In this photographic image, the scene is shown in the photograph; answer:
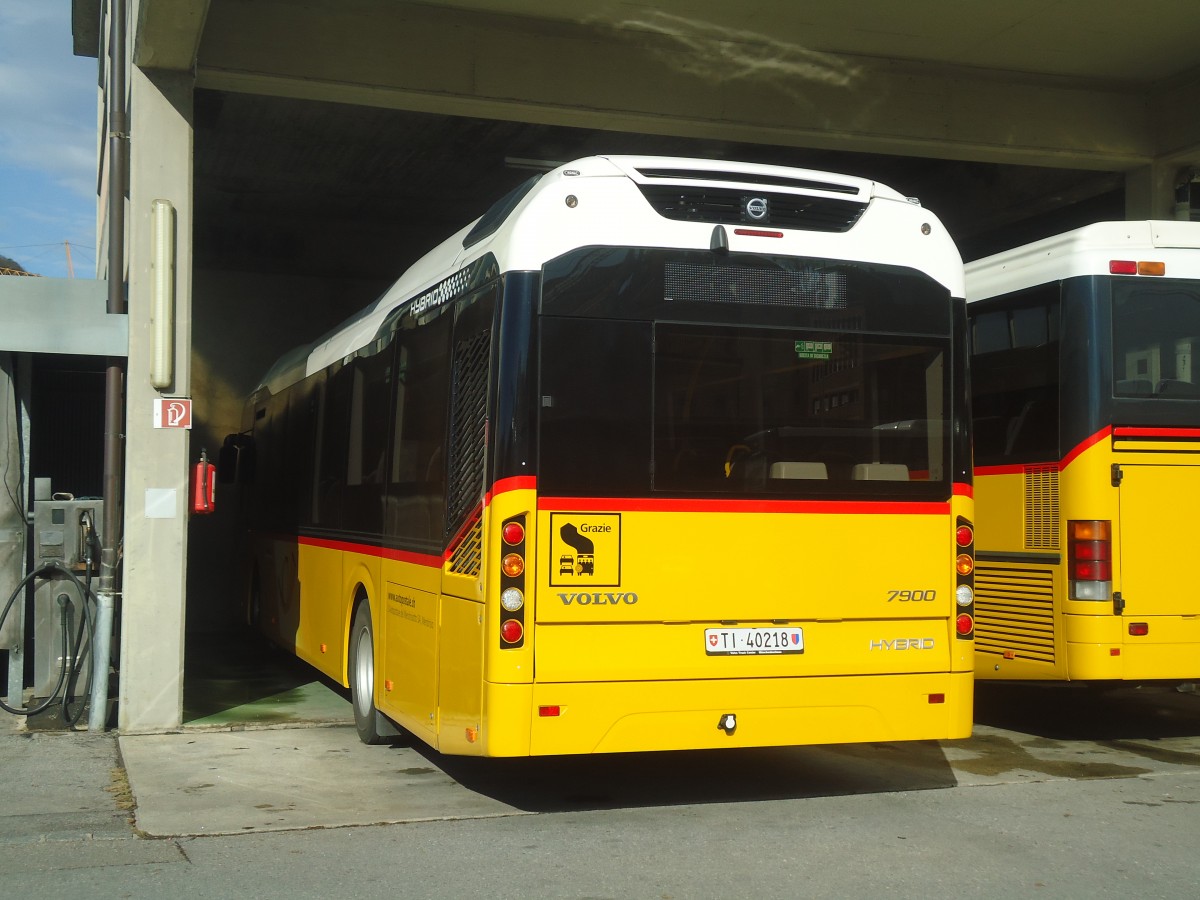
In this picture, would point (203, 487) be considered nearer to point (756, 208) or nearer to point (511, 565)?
point (511, 565)

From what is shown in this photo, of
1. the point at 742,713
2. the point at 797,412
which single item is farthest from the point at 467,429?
the point at 742,713

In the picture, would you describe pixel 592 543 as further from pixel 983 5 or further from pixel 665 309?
pixel 983 5

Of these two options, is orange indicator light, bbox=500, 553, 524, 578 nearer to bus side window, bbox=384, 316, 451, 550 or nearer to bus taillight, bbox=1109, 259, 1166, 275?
bus side window, bbox=384, 316, 451, 550

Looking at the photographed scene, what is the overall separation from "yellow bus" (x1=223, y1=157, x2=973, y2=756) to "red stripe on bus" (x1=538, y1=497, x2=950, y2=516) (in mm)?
12

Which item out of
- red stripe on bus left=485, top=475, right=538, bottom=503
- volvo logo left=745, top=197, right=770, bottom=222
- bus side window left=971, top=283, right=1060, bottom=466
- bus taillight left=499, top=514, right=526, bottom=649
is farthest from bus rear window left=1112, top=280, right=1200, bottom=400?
bus taillight left=499, top=514, right=526, bottom=649

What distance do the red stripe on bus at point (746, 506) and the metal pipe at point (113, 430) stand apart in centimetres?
479

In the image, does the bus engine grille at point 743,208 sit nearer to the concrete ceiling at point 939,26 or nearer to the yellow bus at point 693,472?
the yellow bus at point 693,472

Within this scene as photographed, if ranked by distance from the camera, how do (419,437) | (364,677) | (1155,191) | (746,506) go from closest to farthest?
(746,506) < (419,437) < (364,677) < (1155,191)

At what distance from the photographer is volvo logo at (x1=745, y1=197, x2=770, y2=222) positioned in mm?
7145

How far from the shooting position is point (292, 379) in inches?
510

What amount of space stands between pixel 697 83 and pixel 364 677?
5995mm

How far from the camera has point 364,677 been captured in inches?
363

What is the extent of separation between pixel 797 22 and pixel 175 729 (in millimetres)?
7411

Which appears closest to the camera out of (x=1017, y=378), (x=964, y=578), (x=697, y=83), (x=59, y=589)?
(x=964, y=578)
